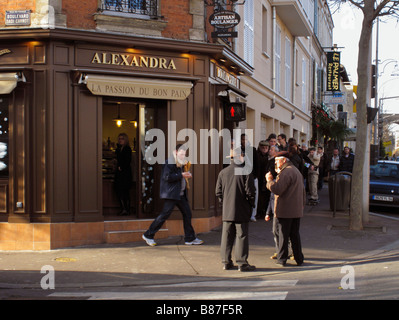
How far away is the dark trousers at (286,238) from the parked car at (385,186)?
734cm

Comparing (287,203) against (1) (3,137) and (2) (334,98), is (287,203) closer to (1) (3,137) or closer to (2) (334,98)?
(1) (3,137)

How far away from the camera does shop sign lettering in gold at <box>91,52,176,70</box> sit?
397 inches

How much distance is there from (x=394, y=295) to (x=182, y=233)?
5345 millimetres

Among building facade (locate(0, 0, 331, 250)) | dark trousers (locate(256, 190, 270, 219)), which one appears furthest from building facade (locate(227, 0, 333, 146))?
building facade (locate(0, 0, 331, 250))

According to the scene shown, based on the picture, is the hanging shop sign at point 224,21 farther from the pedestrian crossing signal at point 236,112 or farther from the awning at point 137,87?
the pedestrian crossing signal at point 236,112

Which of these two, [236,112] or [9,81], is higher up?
[9,81]

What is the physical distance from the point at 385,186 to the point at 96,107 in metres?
8.84

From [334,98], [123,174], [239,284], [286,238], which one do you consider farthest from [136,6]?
[334,98]

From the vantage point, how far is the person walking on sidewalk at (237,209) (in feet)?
25.2

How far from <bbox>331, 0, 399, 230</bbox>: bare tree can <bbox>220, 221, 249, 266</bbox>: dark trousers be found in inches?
156

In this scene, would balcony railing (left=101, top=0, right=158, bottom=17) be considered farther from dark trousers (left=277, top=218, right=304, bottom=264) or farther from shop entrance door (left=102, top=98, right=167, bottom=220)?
dark trousers (left=277, top=218, right=304, bottom=264)

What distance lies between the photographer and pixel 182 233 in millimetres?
10711

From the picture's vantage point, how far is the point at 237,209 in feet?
25.2

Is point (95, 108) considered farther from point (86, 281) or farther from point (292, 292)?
point (292, 292)
